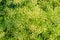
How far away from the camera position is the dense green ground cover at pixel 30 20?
130 inches

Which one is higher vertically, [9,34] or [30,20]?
[30,20]

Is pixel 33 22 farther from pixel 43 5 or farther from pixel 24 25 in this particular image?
pixel 43 5

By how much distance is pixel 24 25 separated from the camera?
3.37 metres

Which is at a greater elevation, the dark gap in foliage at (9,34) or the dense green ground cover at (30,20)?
the dense green ground cover at (30,20)

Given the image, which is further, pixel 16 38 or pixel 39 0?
pixel 39 0

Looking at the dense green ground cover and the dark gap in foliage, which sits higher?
the dense green ground cover

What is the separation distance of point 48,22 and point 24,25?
389 millimetres

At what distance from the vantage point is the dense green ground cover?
10.9 ft

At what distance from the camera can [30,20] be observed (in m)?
3.38

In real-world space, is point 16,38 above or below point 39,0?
below

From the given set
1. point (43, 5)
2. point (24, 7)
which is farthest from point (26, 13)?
point (43, 5)

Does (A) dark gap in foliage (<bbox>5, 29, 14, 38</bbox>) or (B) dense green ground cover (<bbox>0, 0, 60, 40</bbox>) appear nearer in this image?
(B) dense green ground cover (<bbox>0, 0, 60, 40</bbox>)

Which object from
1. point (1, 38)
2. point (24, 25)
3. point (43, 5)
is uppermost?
point (43, 5)

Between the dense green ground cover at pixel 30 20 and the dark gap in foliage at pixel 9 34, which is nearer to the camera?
the dense green ground cover at pixel 30 20
